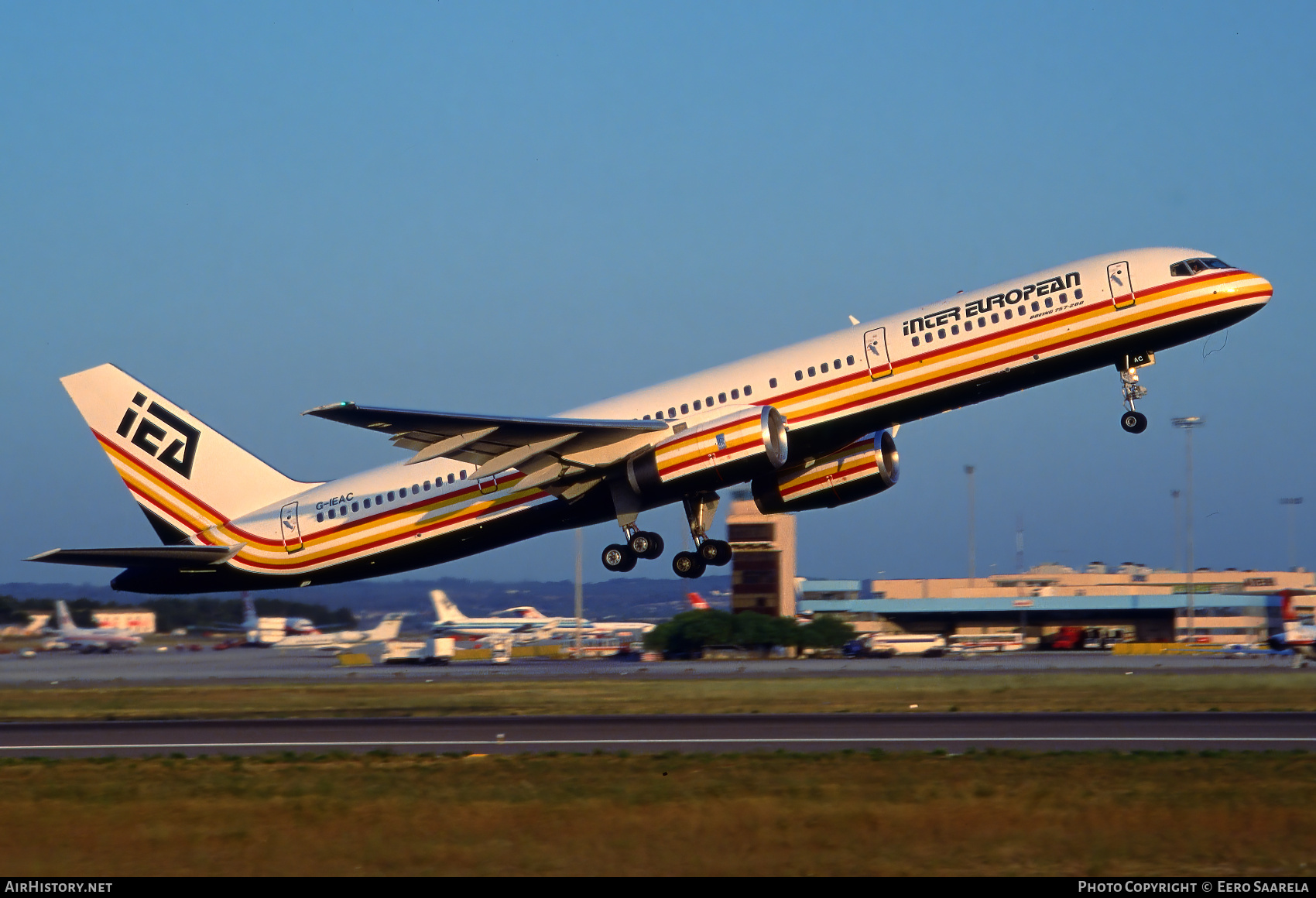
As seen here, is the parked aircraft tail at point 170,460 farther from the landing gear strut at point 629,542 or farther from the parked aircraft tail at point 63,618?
the parked aircraft tail at point 63,618

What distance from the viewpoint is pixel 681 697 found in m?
41.6

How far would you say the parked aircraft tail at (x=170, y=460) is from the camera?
132 feet

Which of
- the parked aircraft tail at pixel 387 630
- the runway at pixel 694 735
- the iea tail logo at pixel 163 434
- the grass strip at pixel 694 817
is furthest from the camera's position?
the parked aircraft tail at pixel 387 630

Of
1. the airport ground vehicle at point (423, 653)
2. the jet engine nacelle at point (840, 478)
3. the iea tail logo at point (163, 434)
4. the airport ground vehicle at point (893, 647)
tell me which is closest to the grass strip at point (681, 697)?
the jet engine nacelle at point (840, 478)

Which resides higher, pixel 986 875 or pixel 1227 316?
pixel 1227 316

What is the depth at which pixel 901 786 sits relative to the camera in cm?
2017

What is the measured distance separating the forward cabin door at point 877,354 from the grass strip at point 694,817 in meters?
11.3

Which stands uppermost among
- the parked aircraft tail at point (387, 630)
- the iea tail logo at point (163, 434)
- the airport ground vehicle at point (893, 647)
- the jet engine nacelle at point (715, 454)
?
the iea tail logo at point (163, 434)

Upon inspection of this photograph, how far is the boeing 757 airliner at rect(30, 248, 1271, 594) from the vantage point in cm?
3141

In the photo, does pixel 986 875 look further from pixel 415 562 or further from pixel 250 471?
pixel 250 471

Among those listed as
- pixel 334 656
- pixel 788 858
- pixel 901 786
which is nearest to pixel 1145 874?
pixel 788 858

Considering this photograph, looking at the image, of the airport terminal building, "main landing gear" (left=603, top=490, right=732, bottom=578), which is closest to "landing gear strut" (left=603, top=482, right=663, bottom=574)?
"main landing gear" (left=603, top=490, right=732, bottom=578)

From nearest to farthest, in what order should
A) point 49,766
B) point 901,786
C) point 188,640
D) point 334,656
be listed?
point 901,786, point 49,766, point 334,656, point 188,640

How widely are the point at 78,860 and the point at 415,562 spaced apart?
21171 mm
